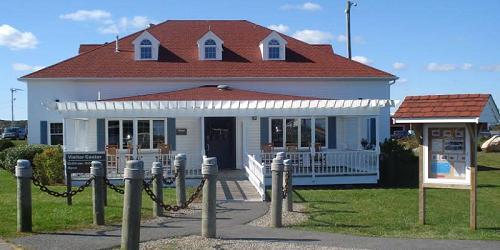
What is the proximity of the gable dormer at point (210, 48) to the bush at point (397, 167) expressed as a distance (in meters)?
9.00

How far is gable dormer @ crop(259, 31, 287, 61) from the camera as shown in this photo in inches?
1221

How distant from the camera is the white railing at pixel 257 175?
17.7 meters

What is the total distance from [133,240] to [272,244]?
241 cm

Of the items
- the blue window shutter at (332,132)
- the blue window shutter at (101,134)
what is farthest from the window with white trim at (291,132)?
the blue window shutter at (101,134)

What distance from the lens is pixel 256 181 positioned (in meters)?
19.2

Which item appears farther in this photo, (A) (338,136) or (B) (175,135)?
(A) (338,136)

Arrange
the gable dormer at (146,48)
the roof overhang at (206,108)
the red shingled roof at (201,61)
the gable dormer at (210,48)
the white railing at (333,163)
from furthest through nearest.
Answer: the gable dormer at (210,48) < the gable dormer at (146,48) < the red shingled roof at (201,61) < the roof overhang at (206,108) < the white railing at (333,163)

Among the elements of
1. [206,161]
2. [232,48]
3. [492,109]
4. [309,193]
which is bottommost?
[309,193]

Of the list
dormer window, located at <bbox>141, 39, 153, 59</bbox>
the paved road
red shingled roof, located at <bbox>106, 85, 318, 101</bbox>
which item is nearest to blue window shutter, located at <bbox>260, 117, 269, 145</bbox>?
red shingled roof, located at <bbox>106, 85, 318, 101</bbox>

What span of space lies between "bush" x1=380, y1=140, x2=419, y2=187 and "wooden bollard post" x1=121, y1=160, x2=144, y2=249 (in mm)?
14648

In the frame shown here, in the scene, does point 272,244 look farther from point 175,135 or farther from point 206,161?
point 175,135

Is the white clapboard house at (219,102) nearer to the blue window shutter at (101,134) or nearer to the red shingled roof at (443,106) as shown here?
the blue window shutter at (101,134)

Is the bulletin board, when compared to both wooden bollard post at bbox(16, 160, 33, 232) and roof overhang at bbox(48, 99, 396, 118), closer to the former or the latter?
wooden bollard post at bbox(16, 160, 33, 232)

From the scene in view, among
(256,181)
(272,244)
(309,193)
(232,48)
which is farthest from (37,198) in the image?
(232,48)
